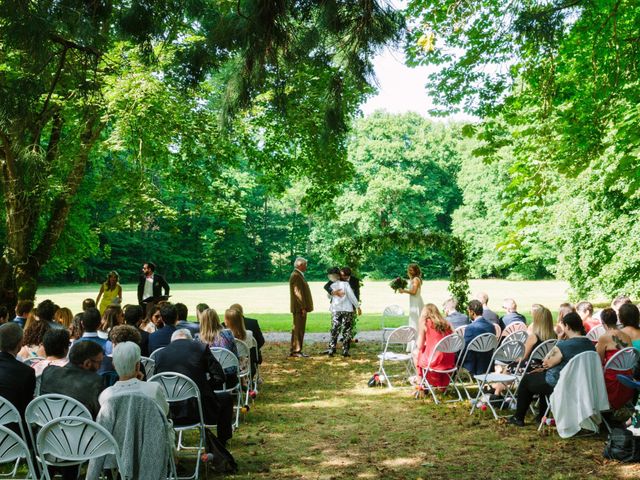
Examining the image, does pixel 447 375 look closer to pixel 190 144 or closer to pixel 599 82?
pixel 599 82

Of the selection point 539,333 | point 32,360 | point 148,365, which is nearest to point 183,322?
point 148,365

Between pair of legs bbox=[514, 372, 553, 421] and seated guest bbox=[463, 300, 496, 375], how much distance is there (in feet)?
3.72

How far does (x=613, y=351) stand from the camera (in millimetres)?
6625

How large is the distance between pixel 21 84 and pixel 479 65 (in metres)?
7.76

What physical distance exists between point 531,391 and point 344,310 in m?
5.80

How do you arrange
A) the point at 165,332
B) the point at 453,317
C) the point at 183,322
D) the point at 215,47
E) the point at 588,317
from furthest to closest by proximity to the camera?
1. the point at 453,317
2. the point at 588,317
3. the point at 183,322
4. the point at 165,332
5. the point at 215,47

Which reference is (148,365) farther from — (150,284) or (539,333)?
(150,284)

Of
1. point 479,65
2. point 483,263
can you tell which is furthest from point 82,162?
point 483,263

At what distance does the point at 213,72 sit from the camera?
6074mm

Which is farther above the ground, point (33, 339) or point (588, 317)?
point (588, 317)

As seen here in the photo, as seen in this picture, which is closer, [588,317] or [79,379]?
[79,379]

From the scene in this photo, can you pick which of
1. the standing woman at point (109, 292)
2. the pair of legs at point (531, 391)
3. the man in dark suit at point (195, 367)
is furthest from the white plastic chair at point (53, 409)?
the standing woman at point (109, 292)

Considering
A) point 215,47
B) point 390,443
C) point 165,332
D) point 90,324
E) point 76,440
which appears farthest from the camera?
point 165,332

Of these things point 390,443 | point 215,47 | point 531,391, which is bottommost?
point 390,443
